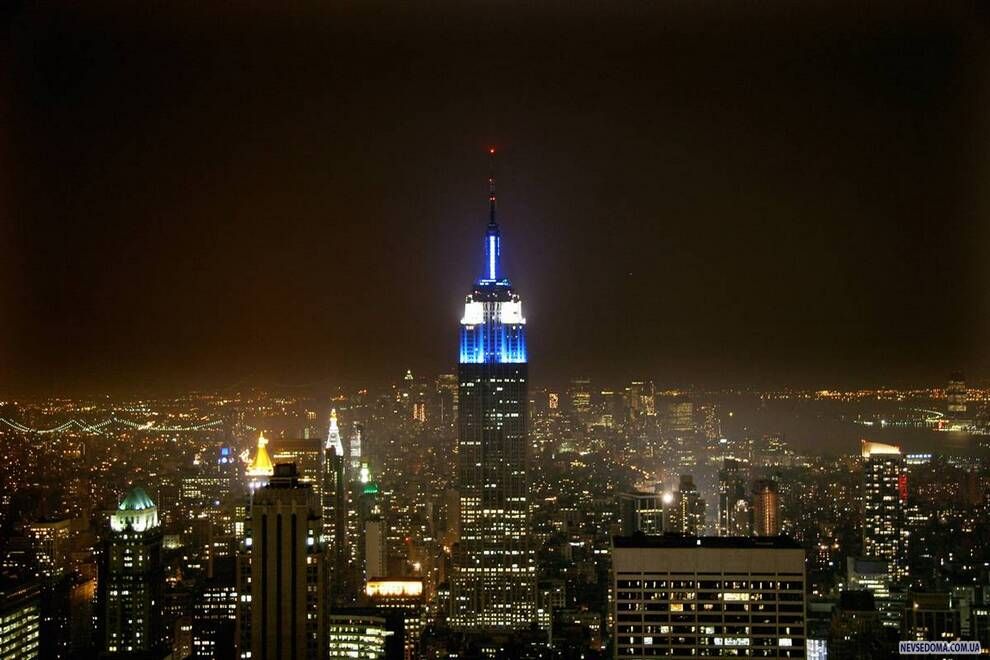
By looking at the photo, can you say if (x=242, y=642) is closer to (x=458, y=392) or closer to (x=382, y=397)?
(x=382, y=397)

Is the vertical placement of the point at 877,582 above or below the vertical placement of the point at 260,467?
below

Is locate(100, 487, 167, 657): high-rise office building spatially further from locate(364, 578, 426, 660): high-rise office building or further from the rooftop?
the rooftop

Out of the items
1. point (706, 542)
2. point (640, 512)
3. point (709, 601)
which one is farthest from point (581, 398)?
point (709, 601)

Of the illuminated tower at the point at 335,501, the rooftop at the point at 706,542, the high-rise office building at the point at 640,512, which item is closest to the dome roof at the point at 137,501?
the illuminated tower at the point at 335,501

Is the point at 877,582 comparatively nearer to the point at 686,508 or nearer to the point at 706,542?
the point at 686,508

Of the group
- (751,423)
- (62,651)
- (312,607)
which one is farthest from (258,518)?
(751,423)

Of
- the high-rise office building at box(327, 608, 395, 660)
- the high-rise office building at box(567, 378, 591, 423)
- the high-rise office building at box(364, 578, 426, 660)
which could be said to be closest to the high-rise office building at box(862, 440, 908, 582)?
the high-rise office building at box(567, 378, 591, 423)

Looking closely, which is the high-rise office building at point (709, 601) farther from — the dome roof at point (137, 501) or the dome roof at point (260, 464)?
the dome roof at point (137, 501)
